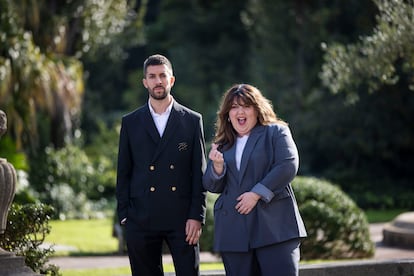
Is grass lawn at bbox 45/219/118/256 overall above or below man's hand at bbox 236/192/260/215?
below

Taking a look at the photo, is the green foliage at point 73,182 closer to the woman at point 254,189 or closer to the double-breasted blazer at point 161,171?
the double-breasted blazer at point 161,171

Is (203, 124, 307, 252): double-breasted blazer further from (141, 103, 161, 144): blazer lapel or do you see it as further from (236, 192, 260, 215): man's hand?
(141, 103, 161, 144): blazer lapel

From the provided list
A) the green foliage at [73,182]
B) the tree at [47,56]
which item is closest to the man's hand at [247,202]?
the tree at [47,56]

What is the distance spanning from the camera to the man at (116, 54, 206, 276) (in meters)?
6.82

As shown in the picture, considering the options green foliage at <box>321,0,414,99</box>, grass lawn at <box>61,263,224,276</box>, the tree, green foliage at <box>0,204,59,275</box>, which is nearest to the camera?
green foliage at <box>0,204,59,275</box>

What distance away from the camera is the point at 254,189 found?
21.0 ft

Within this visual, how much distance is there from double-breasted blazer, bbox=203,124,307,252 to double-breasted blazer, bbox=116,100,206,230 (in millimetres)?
352

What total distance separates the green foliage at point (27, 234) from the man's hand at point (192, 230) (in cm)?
187

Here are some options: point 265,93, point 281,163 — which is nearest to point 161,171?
point 281,163

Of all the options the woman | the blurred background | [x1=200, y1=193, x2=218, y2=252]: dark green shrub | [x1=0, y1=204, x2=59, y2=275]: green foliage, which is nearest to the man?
the woman

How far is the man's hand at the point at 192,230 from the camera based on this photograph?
6785mm

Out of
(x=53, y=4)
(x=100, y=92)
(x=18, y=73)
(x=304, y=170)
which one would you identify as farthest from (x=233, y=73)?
(x=18, y=73)

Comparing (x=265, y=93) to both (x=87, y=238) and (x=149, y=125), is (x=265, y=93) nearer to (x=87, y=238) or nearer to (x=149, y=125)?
(x=87, y=238)

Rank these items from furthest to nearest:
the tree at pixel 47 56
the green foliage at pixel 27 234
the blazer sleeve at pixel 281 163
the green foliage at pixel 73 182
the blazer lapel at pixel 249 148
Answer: the green foliage at pixel 73 182 < the tree at pixel 47 56 < the green foliage at pixel 27 234 < the blazer lapel at pixel 249 148 < the blazer sleeve at pixel 281 163
